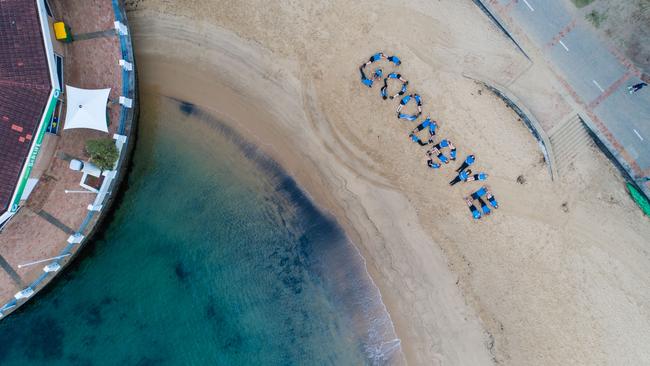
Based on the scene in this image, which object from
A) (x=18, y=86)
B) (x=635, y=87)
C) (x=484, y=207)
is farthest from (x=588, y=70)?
(x=18, y=86)

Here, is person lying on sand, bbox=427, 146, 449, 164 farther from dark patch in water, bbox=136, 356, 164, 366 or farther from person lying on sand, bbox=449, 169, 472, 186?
dark patch in water, bbox=136, 356, 164, 366

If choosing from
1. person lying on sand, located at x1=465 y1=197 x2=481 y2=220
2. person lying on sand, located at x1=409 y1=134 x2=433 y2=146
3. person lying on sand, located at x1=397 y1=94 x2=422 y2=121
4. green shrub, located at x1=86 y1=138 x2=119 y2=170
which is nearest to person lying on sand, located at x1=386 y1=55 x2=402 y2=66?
person lying on sand, located at x1=397 y1=94 x2=422 y2=121

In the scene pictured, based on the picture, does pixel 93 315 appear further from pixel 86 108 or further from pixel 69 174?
pixel 86 108

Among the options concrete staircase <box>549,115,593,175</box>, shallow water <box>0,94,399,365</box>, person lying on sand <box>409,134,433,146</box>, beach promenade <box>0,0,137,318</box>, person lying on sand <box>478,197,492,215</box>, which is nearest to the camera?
concrete staircase <box>549,115,593,175</box>

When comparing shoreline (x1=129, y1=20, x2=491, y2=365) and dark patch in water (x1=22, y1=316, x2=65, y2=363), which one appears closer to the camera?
shoreline (x1=129, y1=20, x2=491, y2=365)

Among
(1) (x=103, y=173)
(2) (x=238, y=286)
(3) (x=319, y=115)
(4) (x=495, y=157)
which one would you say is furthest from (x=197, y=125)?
(4) (x=495, y=157)

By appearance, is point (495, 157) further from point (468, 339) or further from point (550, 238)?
point (468, 339)

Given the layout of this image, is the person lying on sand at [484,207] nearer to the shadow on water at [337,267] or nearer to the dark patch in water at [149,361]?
the shadow on water at [337,267]

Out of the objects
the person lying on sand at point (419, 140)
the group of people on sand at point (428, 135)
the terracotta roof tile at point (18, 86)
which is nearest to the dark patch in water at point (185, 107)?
the terracotta roof tile at point (18, 86)
